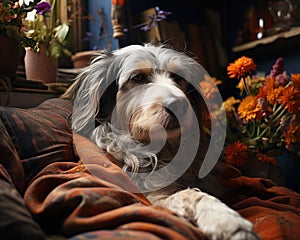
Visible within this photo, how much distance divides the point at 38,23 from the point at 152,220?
4.92 feet

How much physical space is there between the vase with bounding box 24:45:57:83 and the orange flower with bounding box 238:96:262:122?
0.97 m

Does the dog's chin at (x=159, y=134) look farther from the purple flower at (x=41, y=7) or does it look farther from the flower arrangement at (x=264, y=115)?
the purple flower at (x=41, y=7)

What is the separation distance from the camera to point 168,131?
1331mm

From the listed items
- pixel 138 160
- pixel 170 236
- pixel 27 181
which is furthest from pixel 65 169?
pixel 170 236

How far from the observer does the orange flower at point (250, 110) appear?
6.15ft

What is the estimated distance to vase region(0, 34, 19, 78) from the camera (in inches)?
67.7

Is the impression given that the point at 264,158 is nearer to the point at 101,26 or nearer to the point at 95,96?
the point at 95,96

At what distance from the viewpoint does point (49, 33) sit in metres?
2.11

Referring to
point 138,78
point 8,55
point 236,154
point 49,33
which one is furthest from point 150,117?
point 49,33

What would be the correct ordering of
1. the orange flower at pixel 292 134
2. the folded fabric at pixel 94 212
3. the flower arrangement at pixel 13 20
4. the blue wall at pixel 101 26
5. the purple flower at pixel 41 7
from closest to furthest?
the folded fabric at pixel 94 212, the flower arrangement at pixel 13 20, the purple flower at pixel 41 7, the orange flower at pixel 292 134, the blue wall at pixel 101 26

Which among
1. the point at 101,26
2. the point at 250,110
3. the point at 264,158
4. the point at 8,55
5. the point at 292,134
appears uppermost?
the point at 101,26

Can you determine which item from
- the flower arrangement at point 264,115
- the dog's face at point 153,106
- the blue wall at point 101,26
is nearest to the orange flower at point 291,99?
the flower arrangement at point 264,115

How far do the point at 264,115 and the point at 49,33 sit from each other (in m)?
1.17

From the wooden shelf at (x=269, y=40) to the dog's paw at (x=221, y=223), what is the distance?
6.11 feet
